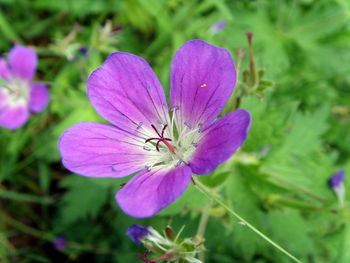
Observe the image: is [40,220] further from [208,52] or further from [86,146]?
[208,52]

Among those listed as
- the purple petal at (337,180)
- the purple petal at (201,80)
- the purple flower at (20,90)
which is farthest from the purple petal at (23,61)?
the purple petal at (337,180)

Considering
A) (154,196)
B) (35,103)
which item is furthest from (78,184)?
(154,196)

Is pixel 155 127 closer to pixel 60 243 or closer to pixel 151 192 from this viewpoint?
pixel 151 192

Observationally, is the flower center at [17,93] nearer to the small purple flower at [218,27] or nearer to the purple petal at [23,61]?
the purple petal at [23,61]

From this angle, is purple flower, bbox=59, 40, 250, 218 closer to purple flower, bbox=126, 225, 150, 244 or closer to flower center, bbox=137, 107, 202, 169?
flower center, bbox=137, 107, 202, 169

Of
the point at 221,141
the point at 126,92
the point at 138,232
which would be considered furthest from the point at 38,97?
the point at 221,141

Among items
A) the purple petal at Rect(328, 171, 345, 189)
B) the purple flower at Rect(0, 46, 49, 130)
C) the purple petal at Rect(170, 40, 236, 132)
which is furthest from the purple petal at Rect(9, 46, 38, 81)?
the purple petal at Rect(328, 171, 345, 189)

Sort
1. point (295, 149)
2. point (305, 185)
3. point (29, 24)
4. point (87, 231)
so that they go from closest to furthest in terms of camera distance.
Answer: point (305, 185) → point (295, 149) → point (87, 231) → point (29, 24)
